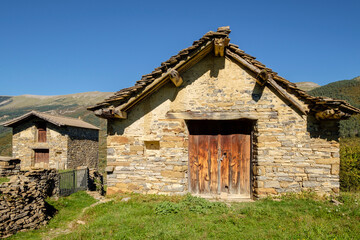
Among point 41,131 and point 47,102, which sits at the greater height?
point 47,102

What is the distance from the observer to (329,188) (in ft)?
20.0

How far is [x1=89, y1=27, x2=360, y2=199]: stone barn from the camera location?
615 centimetres

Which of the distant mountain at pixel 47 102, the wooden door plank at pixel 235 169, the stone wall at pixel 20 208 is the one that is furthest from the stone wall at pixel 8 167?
the distant mountain at pixel 47 102

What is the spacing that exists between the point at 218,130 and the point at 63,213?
5995 millimetres

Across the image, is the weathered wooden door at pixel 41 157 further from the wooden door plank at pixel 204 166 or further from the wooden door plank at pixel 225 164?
the wooden door plank at pixel 225 164

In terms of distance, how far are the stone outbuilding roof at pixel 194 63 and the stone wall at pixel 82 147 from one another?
1447cm

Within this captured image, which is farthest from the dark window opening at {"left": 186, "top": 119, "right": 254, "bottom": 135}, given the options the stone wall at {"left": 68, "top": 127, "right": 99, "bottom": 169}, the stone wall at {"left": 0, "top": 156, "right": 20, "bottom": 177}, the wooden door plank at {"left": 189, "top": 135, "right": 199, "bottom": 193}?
the stone wall at {"left": 68, "top": 127, "right": 99, "bottom": 169}

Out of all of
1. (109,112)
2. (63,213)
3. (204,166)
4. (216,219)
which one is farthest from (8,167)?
(216,219)

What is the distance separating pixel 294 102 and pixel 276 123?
0.78 metres

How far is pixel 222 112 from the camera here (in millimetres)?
6426

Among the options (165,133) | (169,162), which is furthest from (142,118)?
(169,162)

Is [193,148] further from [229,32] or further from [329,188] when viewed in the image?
[329,188]

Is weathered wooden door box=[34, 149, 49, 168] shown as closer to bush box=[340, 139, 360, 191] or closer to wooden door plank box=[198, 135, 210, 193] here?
wooden door plank box=[198, 135, 210, 193]

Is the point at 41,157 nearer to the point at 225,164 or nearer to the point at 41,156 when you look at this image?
the point at 41,156
